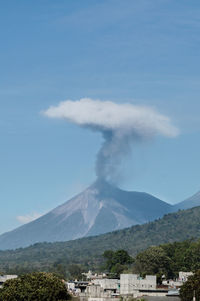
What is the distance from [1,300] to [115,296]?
527 inches

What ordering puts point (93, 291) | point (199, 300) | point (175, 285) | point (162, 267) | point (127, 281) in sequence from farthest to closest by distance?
point (162, 267), point (175, 285), point (127, 281), point (93, 291), point (199, 300)

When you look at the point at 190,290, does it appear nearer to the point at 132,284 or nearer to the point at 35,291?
the point at 35,291

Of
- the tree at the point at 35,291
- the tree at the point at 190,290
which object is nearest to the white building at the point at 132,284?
the tree at the point at 190,290

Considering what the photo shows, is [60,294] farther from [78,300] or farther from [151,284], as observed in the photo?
[151,284]

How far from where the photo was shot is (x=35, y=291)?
104 metres

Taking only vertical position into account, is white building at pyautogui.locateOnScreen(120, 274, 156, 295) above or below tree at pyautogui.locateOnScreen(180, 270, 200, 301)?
above

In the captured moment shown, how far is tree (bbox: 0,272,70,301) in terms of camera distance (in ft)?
340

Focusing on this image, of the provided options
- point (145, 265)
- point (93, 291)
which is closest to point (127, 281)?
point (93, 291)

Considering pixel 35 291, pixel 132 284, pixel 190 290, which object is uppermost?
pixel 132 284

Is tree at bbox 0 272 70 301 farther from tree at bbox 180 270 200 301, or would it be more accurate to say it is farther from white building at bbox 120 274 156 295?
tree at bbox 180 270 200 301

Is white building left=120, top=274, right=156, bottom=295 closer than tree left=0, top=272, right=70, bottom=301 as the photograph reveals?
No

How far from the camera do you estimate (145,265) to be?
19975 centimetres

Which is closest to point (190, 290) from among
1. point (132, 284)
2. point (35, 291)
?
point (35, 291)

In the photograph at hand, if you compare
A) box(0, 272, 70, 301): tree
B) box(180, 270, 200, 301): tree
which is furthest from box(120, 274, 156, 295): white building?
box(0, 272, 70, 301): tree
